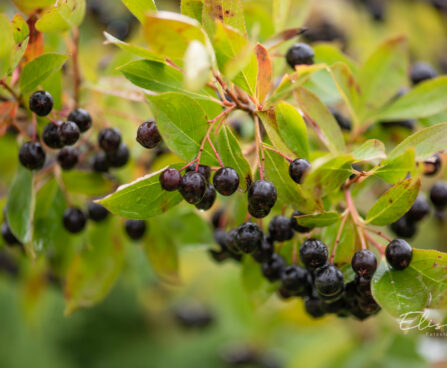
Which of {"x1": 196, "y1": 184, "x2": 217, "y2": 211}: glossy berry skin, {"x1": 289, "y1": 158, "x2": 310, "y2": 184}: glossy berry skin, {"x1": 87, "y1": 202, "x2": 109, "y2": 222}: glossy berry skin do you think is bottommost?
{"x1": 87, "y1": 202, "x2": 109, "y2": 222}: glossy berry skin

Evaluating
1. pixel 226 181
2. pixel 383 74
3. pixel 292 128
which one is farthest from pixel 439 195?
pixel 226 181

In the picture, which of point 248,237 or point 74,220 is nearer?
point 248,237

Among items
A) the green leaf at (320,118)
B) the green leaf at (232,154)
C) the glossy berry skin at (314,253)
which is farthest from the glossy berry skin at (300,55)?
the glossy berry skin at (314,253)

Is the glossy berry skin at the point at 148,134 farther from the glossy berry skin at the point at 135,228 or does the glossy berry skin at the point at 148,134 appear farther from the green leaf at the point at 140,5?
the glossy berry skin at the point at 135,228

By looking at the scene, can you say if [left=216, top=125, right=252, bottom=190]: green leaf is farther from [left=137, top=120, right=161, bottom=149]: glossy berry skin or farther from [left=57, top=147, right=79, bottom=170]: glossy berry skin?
[left=57, top=147, right=79, bottom=170]: glossy berry skin

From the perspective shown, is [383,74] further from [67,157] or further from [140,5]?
[67,157]

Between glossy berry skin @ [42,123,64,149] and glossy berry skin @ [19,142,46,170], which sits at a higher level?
glossy berry skin @ [42,123,64,149]

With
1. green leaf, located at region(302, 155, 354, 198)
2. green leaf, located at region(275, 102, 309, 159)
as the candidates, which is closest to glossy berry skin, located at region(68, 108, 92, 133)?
green leaf, located at region(275, 102, 309, 159)
